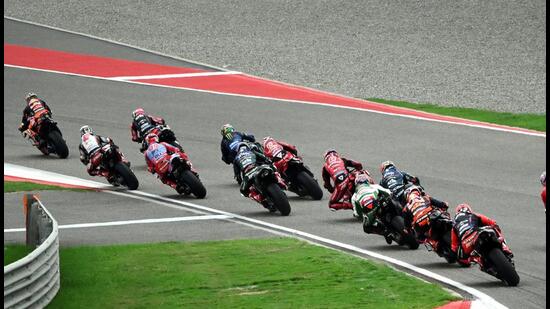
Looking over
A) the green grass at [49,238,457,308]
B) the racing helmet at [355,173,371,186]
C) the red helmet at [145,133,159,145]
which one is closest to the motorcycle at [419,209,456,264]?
the green grass at [49,238,457,308]

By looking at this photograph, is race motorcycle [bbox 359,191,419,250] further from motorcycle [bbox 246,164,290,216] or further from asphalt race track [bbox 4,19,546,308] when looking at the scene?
motorcycle [bbox 246,164,290,216]

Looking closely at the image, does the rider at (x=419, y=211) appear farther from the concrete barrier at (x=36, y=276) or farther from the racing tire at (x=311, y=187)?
the concrete barrier at (x=36, y=276)

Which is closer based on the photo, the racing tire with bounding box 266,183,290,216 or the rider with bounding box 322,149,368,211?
the racing tire with bounding box 266,183,290,216

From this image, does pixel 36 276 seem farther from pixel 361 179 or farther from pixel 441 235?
pixel 361 179

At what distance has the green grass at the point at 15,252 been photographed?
1852 cm

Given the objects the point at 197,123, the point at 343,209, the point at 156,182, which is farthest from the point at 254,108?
the point at 343,209

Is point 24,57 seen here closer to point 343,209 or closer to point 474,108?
point 474,108

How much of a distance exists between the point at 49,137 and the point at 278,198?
7.26 metres

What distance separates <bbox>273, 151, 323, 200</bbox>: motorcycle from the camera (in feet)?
76.6

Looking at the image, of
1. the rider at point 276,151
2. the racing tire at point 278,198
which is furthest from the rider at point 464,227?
the rider at point 276,151

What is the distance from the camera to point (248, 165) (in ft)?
72.9

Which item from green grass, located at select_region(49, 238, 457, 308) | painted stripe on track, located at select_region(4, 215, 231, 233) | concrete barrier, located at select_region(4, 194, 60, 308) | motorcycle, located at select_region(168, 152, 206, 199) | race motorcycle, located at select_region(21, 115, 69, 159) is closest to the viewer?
concrete barrier, located at select_region(4, 194, 60, 308)

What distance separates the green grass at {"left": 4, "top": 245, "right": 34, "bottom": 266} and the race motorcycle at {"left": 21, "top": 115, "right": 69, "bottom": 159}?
792 cm

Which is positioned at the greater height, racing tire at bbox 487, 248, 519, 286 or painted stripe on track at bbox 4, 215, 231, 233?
racing tire at bbox 487, 248, 519, 286
